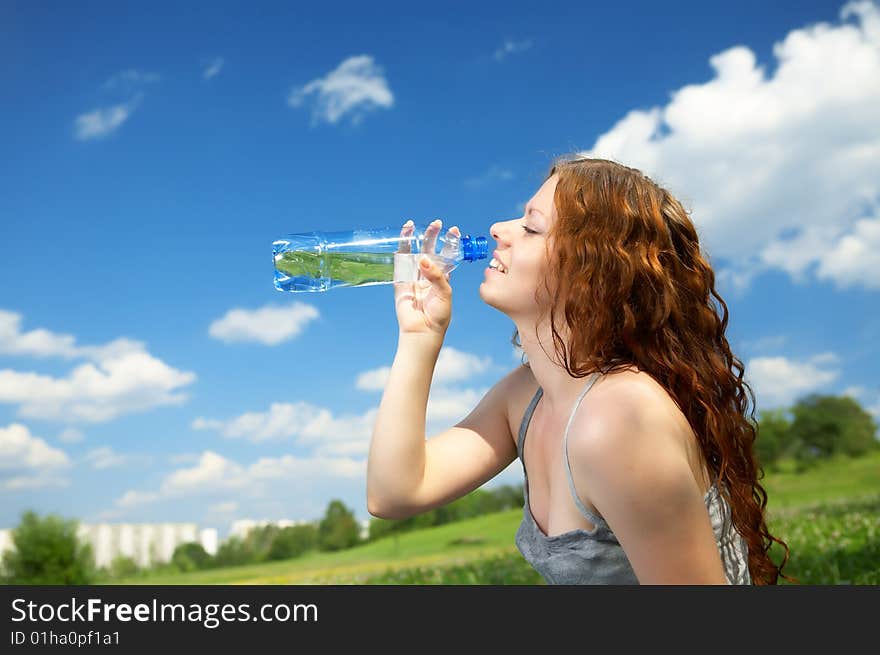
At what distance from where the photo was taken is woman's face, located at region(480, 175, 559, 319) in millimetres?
2342

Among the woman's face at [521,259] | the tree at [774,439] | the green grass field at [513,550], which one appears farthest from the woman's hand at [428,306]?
the tree at [774,439]

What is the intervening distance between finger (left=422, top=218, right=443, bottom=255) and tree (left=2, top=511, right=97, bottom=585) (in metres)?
9.44

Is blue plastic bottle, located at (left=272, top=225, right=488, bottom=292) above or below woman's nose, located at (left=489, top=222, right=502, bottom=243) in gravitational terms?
above

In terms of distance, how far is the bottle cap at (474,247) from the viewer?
108 inches

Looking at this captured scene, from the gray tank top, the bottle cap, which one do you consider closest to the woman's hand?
the bottle cap

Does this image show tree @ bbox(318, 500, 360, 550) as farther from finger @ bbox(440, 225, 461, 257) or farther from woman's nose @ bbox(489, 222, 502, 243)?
woman's nose @ bbox(489, 222, 502, 243)

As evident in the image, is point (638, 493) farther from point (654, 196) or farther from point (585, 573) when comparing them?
point (654, 196)

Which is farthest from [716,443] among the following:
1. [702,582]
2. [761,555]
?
[761,555]

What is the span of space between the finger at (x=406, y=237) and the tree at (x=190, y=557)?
8654 mm

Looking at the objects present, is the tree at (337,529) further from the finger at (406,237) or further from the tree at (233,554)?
the finger at (406,237)

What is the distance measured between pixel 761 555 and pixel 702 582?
2.14 feet

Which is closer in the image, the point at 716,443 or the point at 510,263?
the point at 716,443

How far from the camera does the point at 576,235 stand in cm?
229

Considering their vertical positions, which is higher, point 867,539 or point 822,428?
point 822,428
